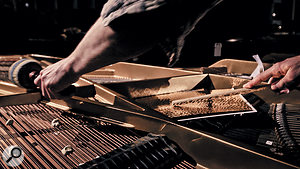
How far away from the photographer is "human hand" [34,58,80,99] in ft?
3.27

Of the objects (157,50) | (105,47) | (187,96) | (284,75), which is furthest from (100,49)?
(157,50)

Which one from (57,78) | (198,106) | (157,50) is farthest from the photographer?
(157,50)

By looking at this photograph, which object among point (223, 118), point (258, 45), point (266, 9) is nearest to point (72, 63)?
point (223, 118)

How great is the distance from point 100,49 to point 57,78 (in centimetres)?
34

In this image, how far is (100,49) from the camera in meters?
0.81

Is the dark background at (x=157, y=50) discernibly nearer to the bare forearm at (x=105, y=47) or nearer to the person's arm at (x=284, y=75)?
the person's arm at (x=284, y=75)

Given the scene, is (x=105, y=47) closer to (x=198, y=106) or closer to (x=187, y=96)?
(x=198, y=106)

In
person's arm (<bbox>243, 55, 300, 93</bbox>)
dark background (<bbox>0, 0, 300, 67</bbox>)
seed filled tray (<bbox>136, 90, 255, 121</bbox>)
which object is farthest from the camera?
dark background (<bbox>0, 0, 300, 67</bbox>)

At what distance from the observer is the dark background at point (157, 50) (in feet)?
16.3

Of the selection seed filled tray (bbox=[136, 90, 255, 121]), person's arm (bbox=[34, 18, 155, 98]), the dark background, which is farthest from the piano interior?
the dark background

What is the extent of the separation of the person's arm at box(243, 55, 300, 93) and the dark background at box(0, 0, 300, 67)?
182 centimetres

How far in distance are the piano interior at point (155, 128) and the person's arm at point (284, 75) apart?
0.15m

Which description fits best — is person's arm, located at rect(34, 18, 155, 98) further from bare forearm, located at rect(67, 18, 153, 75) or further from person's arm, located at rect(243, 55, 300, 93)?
person's arm, located at rect(243, 55, 300, 93)

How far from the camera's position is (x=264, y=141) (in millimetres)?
1137
